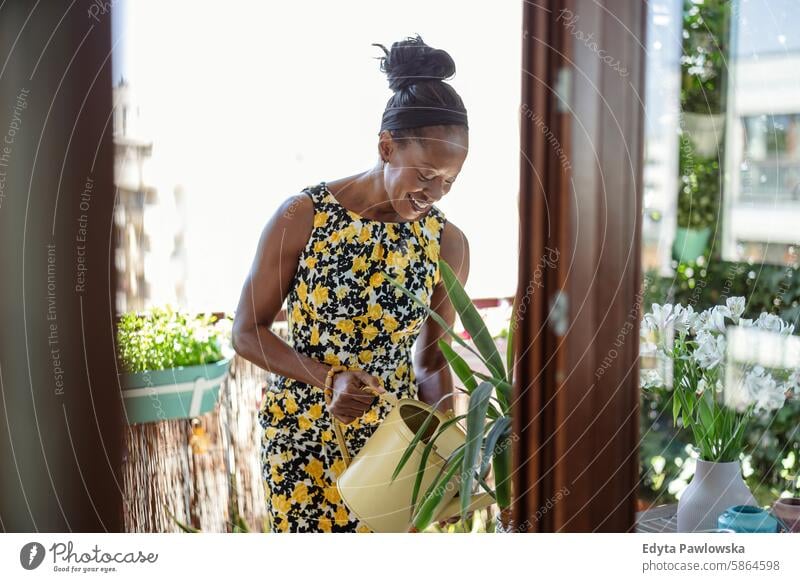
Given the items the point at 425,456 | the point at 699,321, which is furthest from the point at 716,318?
the point at 425,456

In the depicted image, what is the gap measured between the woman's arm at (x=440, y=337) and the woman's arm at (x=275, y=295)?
0.27ft

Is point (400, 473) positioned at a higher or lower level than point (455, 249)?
lower

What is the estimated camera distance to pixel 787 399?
62cm

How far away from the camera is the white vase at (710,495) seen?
0.55 m

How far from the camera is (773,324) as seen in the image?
0.60 meters

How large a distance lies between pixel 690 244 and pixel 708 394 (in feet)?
0.38

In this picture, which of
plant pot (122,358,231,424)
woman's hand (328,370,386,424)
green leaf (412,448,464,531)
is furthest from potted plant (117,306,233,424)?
green leaf (412,448,464,531)

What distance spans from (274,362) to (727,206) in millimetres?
380

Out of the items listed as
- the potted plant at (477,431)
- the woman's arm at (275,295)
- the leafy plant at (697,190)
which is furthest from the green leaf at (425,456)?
the leafy plant at (697,190)

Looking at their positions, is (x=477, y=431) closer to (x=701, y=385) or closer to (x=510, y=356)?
(x=510, y=356)

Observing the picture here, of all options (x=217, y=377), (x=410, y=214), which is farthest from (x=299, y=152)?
(x=217, y=377)

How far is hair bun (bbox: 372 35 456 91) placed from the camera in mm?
564

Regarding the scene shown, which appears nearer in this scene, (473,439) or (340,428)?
(473,439)

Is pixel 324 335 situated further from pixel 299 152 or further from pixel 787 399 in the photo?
pixel 787 399
